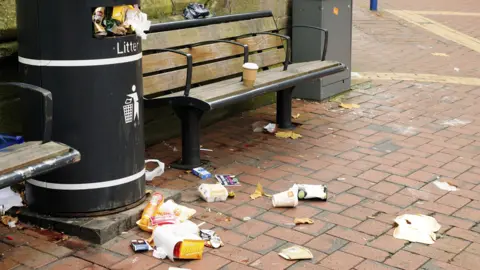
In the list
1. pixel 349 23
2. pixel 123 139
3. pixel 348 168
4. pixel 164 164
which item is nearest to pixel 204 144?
pixel 164 164

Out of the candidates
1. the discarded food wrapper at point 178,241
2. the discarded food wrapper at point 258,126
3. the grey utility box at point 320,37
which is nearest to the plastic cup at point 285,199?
the discarded food wrapper at point 178,241

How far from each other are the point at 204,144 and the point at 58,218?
6.56ft

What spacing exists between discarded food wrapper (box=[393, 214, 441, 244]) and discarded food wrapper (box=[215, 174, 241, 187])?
3.87 ft

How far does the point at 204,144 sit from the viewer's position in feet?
20.1

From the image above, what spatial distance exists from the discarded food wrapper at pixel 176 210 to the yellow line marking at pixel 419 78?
185 inches

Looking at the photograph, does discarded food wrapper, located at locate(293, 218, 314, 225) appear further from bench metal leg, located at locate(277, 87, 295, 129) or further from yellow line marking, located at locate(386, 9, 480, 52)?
yellow line marking, located at locate(386, 9, 480, 52)

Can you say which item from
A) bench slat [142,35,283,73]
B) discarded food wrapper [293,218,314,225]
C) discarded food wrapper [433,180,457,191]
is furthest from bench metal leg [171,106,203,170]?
discarded food wrapper [433,180,457,191]

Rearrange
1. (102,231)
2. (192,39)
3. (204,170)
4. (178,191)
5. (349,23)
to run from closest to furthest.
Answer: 1. (102,231)
2. (178,191)
3. (204,170)
4. (192,39)
5. (349,23)

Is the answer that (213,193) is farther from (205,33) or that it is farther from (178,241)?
(205,33)

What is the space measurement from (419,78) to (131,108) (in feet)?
17.4

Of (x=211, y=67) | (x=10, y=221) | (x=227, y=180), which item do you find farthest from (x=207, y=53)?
(x=10, y=221)

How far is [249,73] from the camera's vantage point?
222 inches

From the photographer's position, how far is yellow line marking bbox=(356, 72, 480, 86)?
8.71 meters

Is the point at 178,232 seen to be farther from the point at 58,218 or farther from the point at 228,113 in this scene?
the point at 228,113
